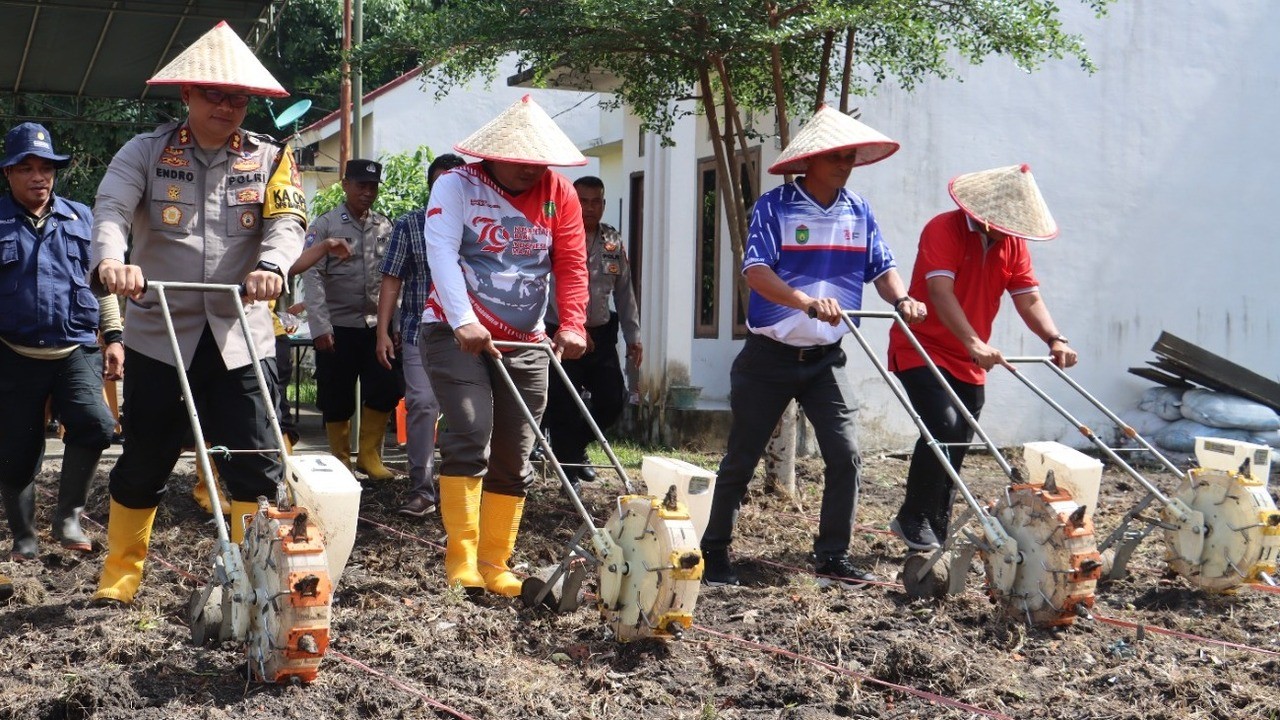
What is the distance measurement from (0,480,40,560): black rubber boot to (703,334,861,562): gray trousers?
10.3 feet

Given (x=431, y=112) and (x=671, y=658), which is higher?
(x=431, y=112)

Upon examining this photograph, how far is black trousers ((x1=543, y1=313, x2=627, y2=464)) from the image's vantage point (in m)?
8.91

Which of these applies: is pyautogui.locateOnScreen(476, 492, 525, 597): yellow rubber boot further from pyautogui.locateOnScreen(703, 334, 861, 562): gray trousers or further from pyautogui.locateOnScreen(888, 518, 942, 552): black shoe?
pyautogui.locateOnScreen(888, 518, 942, 552): black shoe

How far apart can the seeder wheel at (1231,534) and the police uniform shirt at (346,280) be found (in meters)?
4.93

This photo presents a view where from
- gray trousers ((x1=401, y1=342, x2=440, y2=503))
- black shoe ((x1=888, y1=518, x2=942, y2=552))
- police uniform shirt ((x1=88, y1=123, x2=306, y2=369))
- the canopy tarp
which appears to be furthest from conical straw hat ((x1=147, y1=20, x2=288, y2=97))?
the canopy tarp

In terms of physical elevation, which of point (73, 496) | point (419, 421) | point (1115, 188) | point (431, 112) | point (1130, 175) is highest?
point (431, 112)

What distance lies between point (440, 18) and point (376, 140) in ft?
45.6

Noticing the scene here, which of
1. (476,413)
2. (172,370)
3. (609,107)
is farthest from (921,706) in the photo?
(609,107)

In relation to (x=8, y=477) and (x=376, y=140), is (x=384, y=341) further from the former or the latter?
(x=376, y=140)

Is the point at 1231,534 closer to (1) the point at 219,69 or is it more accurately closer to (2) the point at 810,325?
(2) the point at 810,325

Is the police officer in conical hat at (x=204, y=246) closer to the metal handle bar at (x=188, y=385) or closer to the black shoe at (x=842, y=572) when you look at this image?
the metal handle bar at (x=188, y=385)

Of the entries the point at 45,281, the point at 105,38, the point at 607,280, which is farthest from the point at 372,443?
the point at 105,38

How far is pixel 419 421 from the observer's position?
812cm

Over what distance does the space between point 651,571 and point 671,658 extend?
37 centimetres
